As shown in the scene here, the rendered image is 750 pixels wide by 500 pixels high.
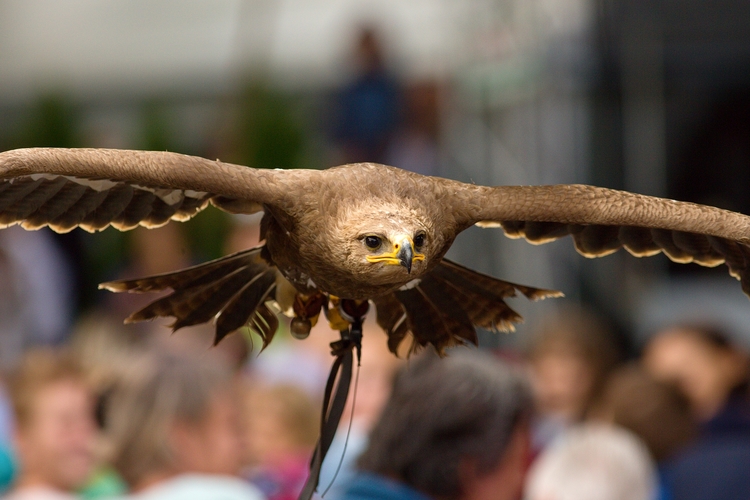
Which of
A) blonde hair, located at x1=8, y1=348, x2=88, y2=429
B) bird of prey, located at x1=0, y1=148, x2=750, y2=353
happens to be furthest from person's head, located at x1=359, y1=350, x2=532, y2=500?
blonde hair, located at x1=8, y1=348, x2=88, y2=429

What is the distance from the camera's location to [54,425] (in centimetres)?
540

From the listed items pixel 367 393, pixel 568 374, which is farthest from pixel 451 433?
pixel 568 374

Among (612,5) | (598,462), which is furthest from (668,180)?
(598,462)

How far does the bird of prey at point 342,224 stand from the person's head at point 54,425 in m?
1.96

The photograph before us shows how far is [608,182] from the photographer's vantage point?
8969mm

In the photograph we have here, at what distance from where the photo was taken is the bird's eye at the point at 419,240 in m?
3.39

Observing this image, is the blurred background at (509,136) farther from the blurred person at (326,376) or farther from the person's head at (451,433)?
the person's head at (451,433)

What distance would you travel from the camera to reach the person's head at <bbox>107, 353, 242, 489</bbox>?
4680mm

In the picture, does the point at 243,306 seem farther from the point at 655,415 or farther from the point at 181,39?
the point at 181,39

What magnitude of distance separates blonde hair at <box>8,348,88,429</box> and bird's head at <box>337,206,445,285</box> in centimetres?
271

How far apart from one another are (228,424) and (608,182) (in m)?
4.94

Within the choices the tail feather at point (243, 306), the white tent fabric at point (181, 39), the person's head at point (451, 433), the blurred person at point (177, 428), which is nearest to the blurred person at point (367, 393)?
the blurred person at point (177, 428)

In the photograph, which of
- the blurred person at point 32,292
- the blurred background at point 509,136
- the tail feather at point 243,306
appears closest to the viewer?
the tail feather at point 243,306

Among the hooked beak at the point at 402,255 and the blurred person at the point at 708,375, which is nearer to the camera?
the hooked beak at the point at 402,255
